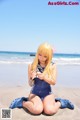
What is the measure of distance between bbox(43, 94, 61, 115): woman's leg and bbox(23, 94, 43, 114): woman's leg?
0.07 feet

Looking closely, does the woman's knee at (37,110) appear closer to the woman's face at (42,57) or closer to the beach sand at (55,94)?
the beach sand at (55,94)

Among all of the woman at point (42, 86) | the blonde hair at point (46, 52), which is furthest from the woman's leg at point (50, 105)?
the blonde hair at point (46, 52)

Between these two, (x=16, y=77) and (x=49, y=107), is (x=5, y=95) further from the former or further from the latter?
(x=16, y=77)

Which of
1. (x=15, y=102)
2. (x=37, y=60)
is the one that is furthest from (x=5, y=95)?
(x=37, y=60)

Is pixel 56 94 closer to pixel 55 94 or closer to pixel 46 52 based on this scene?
pixel 55 94

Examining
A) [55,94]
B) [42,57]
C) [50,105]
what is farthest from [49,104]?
[55,94]

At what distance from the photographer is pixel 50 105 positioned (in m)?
1.14

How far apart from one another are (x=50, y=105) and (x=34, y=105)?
68 mm

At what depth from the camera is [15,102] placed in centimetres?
118

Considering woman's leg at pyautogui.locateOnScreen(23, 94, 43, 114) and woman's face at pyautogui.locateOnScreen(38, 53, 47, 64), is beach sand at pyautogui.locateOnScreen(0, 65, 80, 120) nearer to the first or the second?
woman's leg at pyautogui.locateOnScreen(23, 94, 43, 114)

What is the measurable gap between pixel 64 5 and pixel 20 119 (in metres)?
0.56

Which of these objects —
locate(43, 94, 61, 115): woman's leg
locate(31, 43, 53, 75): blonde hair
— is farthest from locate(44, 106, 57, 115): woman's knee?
locate(31, 43, 53, 75): blonde hair

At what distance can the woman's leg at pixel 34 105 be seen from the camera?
3.64ft

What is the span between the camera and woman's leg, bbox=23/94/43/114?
3.64 ft
